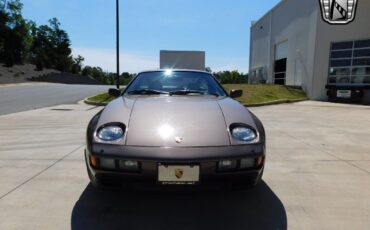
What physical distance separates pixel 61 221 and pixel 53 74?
208ft

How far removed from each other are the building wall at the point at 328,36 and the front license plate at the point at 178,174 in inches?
639

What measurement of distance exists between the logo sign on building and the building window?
1218 mm

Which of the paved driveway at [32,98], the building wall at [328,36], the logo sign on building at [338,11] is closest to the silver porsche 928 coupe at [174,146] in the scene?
the paved driveway at [32,98]

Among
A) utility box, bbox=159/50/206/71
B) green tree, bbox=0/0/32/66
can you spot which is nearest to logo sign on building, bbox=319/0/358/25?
utility box, bbox=159/50/206/71

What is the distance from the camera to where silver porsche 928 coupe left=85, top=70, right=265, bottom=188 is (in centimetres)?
239

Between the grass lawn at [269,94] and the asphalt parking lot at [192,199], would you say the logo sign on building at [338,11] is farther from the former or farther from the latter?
the asphalt parking lot at [192,199]

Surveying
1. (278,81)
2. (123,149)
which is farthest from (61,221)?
(278,81)

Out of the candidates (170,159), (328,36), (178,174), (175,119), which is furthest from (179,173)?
(328,36)

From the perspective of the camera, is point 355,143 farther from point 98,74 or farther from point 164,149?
point 98,74

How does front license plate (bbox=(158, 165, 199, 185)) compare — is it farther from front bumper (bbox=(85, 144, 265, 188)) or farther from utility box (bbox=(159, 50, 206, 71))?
utility box (bbox=(159, 50, 206, 71))

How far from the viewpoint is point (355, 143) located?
19.3 feet

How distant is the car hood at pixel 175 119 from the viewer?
250 cm

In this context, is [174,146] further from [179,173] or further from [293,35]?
[293,35]

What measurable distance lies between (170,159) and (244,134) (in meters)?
0.71
